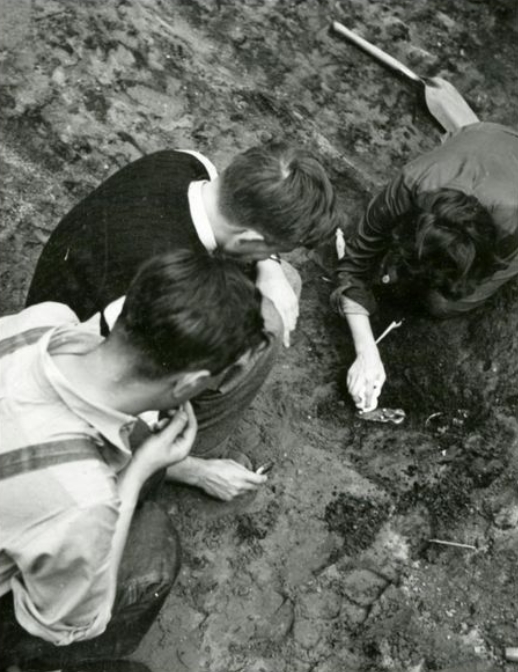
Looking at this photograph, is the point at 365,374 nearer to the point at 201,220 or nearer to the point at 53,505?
the point at 201,220

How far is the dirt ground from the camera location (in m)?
2.79

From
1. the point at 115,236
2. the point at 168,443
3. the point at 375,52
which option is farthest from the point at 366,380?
the point at 375,52

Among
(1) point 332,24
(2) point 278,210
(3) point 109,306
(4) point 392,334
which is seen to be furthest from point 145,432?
(1) point 332,24

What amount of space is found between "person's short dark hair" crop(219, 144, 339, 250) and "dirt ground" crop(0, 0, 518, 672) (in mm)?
903

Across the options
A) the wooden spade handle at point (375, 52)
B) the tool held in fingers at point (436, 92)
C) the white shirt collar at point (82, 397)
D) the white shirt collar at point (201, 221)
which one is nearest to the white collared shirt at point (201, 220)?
the white shirt collar at point (201, 221)

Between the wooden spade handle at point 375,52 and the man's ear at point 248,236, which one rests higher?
the man's ear at point 248,236

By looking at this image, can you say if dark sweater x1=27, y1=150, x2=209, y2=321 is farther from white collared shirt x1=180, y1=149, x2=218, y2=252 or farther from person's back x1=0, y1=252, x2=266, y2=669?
person's back x1=0, y1=252, x2=266, y2=669

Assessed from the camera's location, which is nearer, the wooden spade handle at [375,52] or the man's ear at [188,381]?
the man's ear at [188,381]

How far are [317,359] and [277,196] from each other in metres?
1.10

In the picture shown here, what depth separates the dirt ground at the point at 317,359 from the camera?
279cm

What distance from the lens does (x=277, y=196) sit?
256cm

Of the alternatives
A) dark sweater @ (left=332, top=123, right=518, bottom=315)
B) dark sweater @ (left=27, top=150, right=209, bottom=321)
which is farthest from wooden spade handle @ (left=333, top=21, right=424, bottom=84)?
dark sweater @ (left=27, top=150, right=209, bottom=321)

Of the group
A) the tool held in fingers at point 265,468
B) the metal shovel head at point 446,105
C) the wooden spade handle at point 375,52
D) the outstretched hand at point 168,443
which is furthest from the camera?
the wooden spade handle at point 375,52

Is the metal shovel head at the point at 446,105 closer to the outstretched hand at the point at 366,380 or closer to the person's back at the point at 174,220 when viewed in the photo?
the outstretched hand at the point at 366,380
